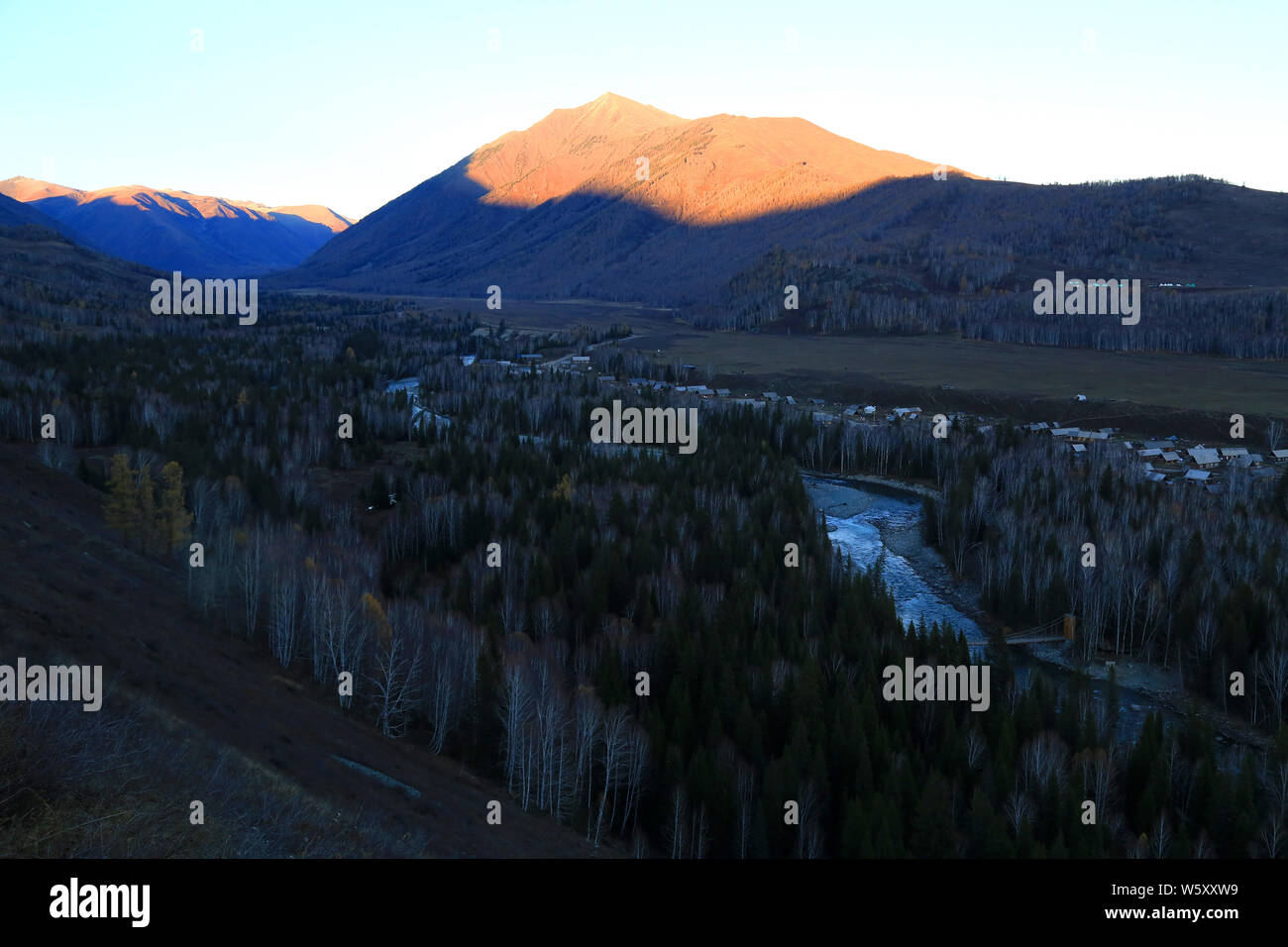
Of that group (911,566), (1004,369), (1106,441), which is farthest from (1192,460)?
(1004,369)

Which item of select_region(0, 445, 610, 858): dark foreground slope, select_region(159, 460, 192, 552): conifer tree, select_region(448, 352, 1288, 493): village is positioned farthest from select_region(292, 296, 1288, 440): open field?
select_region(0, 445, 610, 858): dark foreground slope

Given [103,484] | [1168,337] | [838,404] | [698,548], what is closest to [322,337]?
[838,404]

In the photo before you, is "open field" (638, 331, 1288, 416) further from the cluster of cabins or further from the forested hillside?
the forested hillside

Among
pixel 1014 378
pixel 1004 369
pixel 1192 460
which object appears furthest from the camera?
pixel 1004 369

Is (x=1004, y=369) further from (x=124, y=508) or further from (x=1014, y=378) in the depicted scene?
(x=124, y=508)

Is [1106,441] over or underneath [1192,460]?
over

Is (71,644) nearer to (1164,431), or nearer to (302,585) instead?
(302,585)

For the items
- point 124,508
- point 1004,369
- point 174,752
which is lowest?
point 174,752

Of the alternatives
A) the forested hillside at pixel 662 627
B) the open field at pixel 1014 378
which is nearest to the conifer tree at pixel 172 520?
the forested hillside at pixel 662 627
